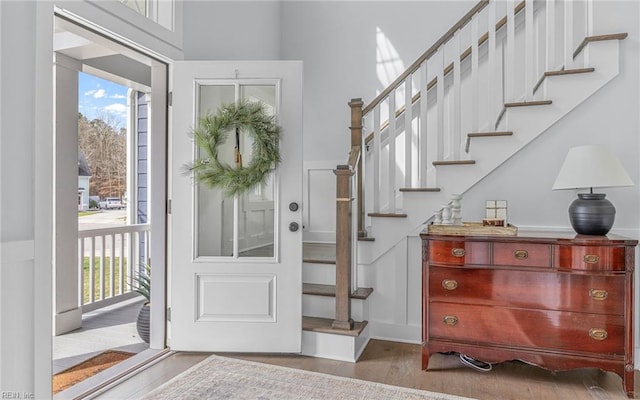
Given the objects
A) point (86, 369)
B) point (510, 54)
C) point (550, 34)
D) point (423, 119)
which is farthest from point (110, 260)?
point (550, 34)

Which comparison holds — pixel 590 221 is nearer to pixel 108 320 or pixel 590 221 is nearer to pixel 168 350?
pixel 168 350

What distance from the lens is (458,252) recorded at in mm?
2605

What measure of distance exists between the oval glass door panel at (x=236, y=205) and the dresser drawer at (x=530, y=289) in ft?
4.01

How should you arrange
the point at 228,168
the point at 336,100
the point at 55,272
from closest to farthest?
1. the point at 228,168
2. the point at 55,272
3. the point at 336,100

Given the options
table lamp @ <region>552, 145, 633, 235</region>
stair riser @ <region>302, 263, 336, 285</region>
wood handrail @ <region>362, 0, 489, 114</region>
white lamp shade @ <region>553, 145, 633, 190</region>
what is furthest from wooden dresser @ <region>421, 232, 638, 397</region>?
wood handrail @ <region>362, 0, 489, 114</region>

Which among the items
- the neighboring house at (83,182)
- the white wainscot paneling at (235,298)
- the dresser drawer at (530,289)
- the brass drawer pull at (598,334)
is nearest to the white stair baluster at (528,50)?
the dresser drawer at (530,289)

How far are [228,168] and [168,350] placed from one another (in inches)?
55.4

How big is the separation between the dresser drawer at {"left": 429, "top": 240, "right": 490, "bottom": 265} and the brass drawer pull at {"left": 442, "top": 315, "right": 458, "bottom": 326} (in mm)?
347

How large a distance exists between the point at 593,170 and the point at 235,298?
8.00ft

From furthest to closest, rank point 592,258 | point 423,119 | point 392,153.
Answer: point 392,153, point 423,119, point 592,258

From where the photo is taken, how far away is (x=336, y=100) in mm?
4320

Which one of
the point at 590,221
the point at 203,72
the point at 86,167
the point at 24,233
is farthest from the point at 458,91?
the point at 86,167

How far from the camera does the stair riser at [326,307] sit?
3.16 meters

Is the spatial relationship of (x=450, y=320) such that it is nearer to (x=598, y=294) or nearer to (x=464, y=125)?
(x=598, y=294)
